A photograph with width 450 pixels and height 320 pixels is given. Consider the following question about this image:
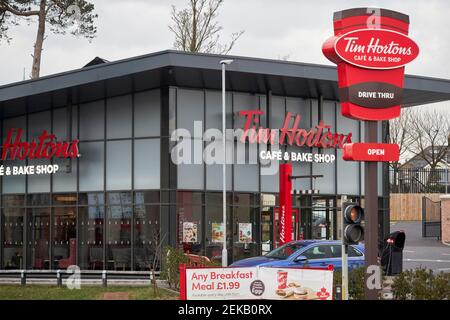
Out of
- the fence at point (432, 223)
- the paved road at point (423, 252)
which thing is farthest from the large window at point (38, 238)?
the fence at point (432, 223)

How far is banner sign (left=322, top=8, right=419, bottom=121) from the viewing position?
17656 millimetres

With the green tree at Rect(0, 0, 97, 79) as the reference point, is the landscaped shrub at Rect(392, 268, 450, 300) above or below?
below

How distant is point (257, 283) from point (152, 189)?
1368 centimetres

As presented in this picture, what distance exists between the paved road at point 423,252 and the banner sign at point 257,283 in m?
14.8

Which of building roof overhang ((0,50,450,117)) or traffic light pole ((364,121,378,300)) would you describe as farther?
building roof overhang ((0,50,450,117))

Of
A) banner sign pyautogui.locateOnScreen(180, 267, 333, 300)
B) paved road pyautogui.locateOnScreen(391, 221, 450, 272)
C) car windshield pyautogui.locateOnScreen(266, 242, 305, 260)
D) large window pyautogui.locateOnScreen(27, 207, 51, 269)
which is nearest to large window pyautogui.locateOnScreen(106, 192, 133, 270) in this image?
large window pyautogui.locateOnScreen(27, 207, 51, 269)

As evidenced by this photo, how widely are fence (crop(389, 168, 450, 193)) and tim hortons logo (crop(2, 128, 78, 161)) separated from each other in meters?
37.7

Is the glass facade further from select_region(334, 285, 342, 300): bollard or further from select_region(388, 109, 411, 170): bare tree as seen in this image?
select_region(388, 109, 411, 170): bare tree

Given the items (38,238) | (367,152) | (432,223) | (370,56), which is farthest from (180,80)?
(432,223)

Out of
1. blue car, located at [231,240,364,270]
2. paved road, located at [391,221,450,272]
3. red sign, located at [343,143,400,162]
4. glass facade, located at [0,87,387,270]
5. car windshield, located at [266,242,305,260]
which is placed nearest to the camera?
red sign, located at [343,143,400,162]

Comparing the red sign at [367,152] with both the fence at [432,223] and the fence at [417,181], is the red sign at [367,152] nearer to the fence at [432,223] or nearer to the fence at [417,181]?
the fence at [432,223]

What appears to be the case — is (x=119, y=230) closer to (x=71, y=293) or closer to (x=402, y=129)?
(x=71, y=293)

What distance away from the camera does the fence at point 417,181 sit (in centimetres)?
6397

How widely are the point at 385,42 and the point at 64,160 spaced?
682 inches
